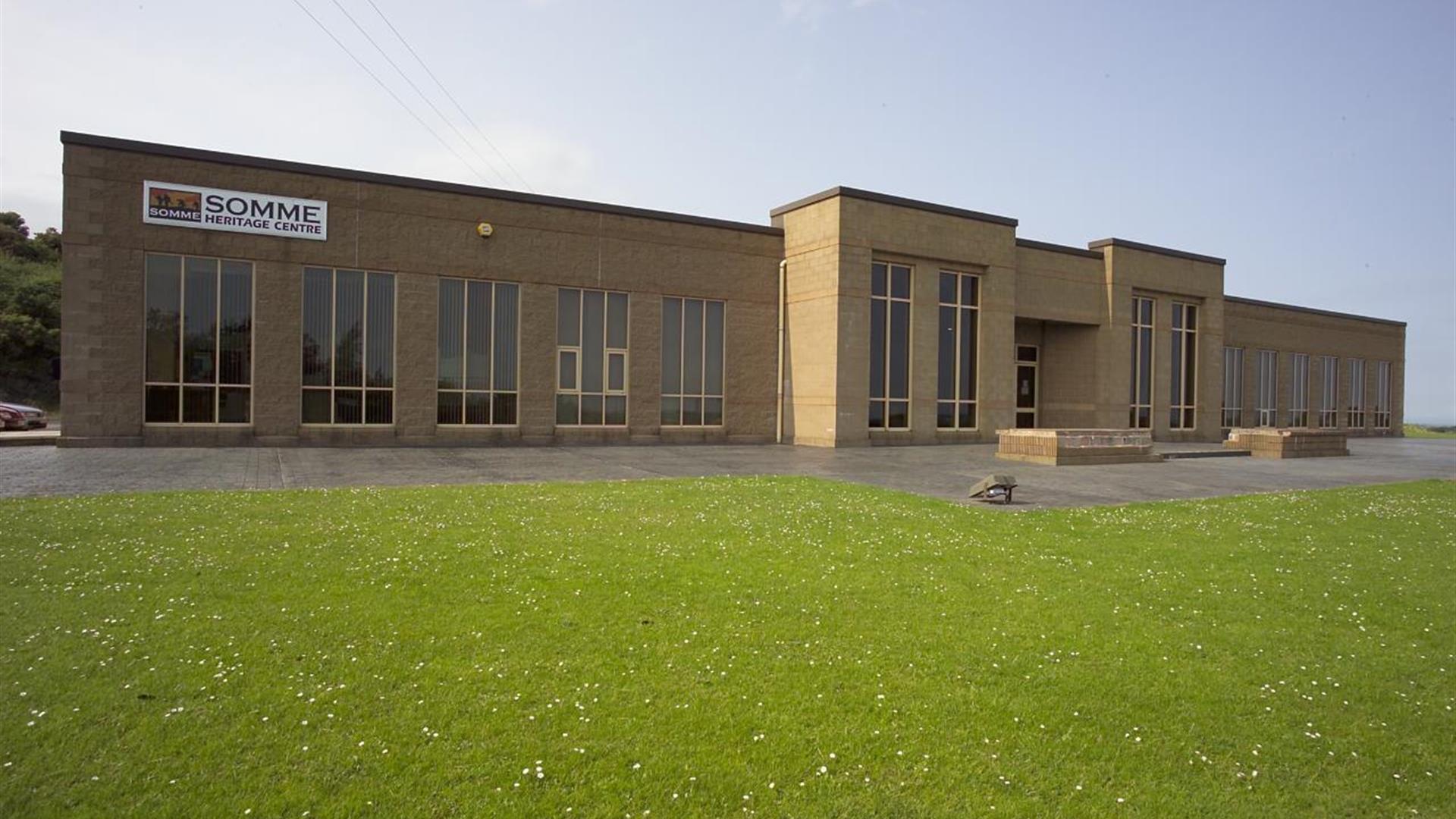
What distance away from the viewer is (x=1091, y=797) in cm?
398

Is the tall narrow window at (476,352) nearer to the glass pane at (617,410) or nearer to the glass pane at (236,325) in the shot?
the glass pane at (617,410)

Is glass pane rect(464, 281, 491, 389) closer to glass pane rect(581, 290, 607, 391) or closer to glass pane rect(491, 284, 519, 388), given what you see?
glass pane rect(491, 284, 519, 388)

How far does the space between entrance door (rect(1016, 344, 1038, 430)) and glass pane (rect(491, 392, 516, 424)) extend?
19.3 m

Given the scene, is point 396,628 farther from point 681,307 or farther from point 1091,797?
point 681,307

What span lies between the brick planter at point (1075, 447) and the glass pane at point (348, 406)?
16847 mm

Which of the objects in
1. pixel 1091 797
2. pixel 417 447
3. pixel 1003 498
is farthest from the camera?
pixel 417 447

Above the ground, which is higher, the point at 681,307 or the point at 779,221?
the point at 779,221

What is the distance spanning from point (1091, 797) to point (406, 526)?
7796 millimetres

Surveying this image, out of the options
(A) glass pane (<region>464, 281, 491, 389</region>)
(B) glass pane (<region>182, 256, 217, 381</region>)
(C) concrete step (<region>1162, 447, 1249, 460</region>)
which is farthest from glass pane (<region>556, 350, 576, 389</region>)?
(C) concrete step (<region>1162, 447, 1249, 460</region>)

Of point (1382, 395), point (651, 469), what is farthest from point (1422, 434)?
point (651, 469)

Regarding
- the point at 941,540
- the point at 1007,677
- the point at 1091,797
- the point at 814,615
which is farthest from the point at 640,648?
the point at 941,540

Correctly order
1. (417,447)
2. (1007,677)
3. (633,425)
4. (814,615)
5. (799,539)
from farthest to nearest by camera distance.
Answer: (633,425) → (417,447) → (799,539) → (814,615) → (1007,677)

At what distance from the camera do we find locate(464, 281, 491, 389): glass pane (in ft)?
78.2

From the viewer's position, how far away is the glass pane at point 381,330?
74.5ft
